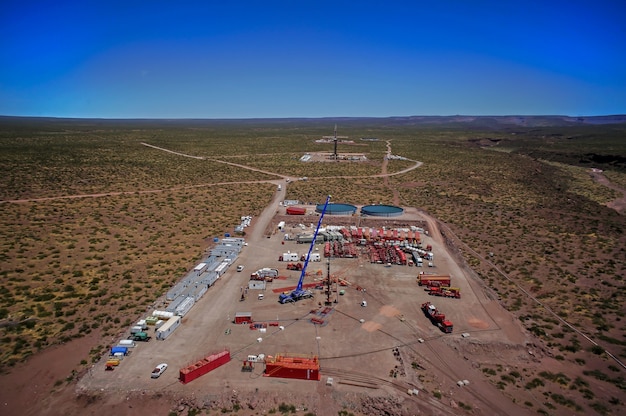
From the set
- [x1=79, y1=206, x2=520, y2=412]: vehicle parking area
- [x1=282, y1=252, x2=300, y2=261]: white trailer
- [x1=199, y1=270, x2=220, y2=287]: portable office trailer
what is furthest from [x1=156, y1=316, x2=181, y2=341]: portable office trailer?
[x1=282, y1=252, x2=300, y2=261]: white trailer

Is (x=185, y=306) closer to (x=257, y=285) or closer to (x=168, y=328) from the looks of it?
(x=168, y=328)

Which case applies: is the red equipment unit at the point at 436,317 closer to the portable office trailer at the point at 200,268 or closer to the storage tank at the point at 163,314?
the storage tank at the point at 163,314

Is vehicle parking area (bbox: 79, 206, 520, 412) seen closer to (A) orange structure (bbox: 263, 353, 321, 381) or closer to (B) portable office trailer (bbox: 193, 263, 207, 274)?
(A) orange structure (bbox: 263, 353, 321, 381)

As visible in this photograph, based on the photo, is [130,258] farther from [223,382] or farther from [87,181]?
[87,181]

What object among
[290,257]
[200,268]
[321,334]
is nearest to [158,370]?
[321,334]

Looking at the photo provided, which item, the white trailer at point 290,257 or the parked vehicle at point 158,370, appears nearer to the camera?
the parked vehicle at point 158,370

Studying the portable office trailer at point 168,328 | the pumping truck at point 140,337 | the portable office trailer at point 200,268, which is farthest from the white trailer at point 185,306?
the portable office trailer at point 200,268
